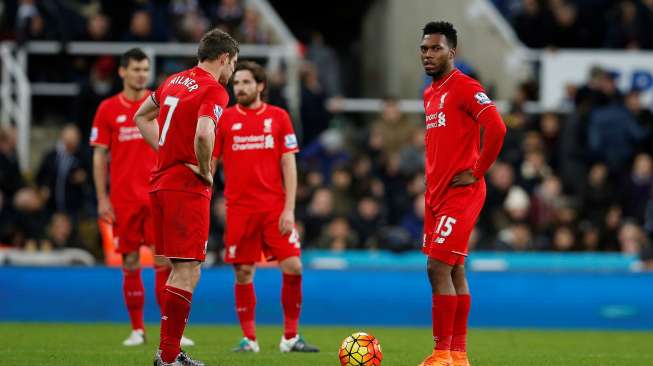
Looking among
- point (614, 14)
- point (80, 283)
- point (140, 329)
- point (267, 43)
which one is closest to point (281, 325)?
point (80, 283)

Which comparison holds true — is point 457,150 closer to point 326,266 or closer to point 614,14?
point 326,266

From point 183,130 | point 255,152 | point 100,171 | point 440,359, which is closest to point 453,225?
point 440,359

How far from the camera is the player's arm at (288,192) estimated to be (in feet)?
36.9

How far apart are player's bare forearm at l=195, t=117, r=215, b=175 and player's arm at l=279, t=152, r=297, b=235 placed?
2436 millimetres

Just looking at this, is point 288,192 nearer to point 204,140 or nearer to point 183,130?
point 183,130

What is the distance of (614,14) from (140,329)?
515 inches

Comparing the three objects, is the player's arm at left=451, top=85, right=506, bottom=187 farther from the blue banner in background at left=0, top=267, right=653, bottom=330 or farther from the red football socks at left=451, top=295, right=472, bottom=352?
the blue banner in background at left=0, top=267, right=653, bottom=330

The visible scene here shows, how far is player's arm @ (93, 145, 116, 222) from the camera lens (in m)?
12.0

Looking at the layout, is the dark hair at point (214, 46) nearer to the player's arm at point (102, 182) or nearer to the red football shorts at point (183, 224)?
the red football shorts at point (183, 224)

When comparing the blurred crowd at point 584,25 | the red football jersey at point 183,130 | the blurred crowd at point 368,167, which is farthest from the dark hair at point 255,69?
the blurred crowd at point 584,25

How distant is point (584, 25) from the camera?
2250 cm

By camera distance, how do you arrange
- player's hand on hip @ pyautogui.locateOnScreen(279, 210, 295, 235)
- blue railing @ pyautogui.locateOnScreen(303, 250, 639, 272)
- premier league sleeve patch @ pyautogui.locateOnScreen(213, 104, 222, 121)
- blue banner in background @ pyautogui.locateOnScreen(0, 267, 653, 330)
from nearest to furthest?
premier league sleeve patch @ pyautogui.locateOnScreen(213, 104, 222, 121)
player's hand on hip @ pyautogui.locateOnScreen(279, 210, 295, 235)
blue banner in background @ pyautogui.locateOnScreen(0, 267, 653, 330)
blue railing @ pyautogui.locateOnScreen(303, 250, 639, 272)

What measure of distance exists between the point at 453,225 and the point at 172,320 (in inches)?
86.2

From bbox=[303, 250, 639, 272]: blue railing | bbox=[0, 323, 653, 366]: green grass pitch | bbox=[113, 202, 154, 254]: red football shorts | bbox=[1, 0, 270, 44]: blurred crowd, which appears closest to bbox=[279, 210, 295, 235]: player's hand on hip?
bbox=[0, 323, 653, 366]: green grass pitch
